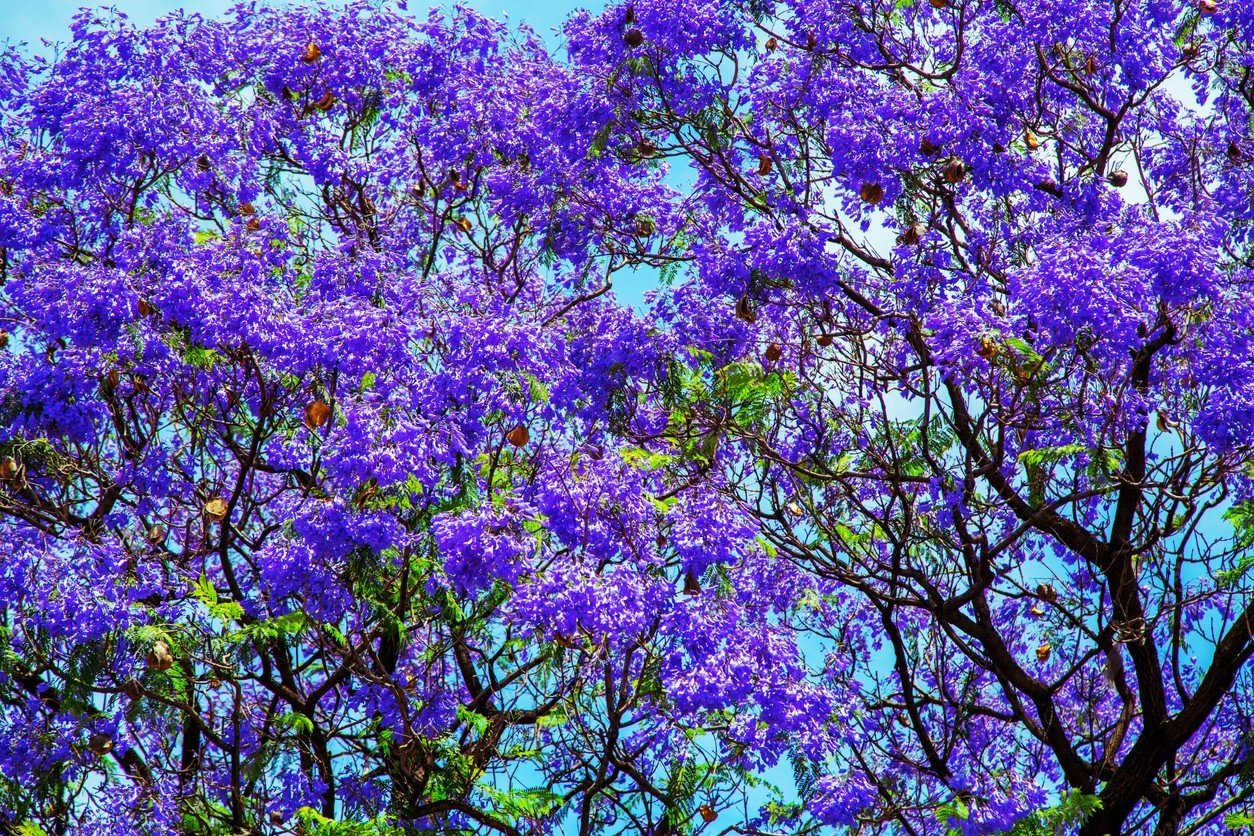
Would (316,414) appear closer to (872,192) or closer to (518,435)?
(518,435)

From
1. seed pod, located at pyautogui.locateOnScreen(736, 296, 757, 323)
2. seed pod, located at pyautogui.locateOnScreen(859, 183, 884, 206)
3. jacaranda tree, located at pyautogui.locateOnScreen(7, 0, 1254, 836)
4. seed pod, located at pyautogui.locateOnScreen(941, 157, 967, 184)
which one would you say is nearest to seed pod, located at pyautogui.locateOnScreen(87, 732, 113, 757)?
jacaranda tree, located at pyautogui.locateOnScreen(7, 0, 1254, 836)

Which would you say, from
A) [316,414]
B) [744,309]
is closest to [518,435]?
[316,414]

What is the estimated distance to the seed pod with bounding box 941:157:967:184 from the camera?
9367 mm

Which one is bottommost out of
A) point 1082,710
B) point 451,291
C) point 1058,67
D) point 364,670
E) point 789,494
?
point 364,670

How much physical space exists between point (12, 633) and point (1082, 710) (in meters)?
8.05

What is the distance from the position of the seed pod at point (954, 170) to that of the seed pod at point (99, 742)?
261 inches

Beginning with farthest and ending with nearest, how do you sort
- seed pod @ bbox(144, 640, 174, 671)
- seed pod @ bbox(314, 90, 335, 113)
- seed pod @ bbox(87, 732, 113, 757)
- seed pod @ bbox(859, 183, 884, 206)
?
seed pod @ bbox(314, 90, 335, 113) → seed pod @ bbox(859, 183, 884, 206) → seed pod @ bbox(87, 732, 113, 757) → seed pod @ bbox(144, 640, 174, 671)

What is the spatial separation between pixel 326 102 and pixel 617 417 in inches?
143

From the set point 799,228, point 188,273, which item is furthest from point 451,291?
point 799,228

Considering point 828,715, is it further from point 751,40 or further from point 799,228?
point 751,40

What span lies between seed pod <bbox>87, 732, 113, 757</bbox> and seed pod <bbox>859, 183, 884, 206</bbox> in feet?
19.9

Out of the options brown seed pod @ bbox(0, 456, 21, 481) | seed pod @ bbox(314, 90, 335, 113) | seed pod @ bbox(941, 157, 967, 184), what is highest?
seed pod @ bbox(314, 90, 335, 113)

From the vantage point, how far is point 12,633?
9133mm

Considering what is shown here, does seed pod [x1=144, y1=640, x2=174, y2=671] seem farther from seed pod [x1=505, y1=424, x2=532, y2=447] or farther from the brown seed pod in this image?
seed pod [x1=505, y1=424, x2=532, y2=447]
